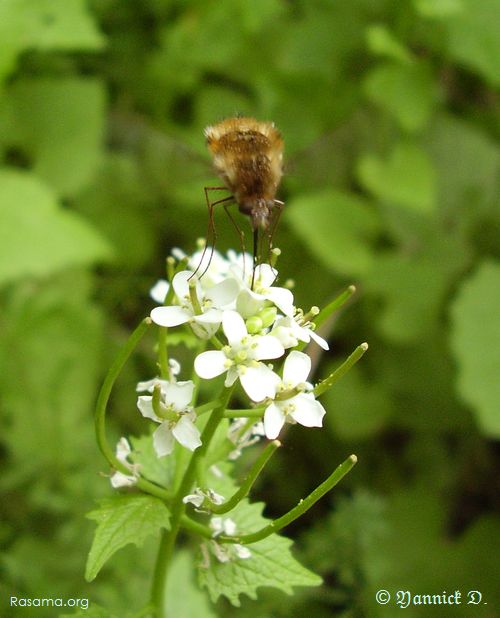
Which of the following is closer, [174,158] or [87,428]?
[87,428]

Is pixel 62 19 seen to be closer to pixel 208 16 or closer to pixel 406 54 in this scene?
pixel 208 16

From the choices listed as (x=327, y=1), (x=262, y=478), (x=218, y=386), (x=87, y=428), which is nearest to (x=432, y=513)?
(x=262, y=478)

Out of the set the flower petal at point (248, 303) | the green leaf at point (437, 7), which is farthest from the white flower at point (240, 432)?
the green leaf at point (437, 7)

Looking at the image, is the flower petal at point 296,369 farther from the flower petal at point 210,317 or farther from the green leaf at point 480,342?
the green leaf at point 480,342

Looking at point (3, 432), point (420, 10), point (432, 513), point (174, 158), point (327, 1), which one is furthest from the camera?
point (174, 158)

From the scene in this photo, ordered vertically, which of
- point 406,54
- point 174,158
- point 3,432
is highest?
point 406,54
